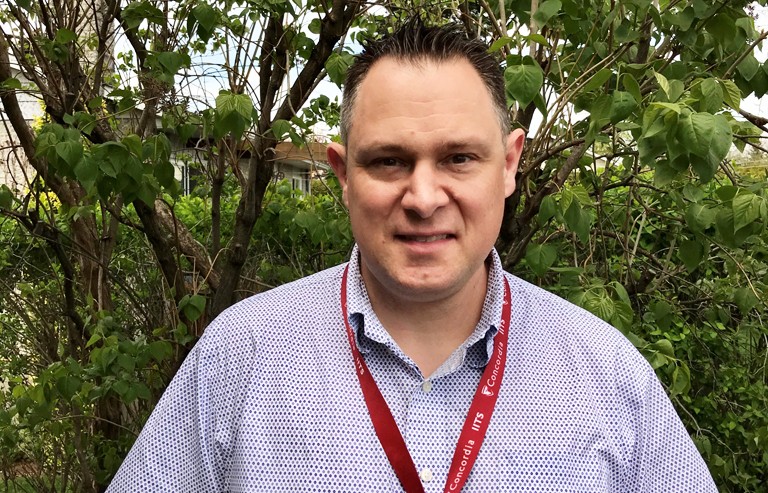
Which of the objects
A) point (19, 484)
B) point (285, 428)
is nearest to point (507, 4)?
point (285, 428)

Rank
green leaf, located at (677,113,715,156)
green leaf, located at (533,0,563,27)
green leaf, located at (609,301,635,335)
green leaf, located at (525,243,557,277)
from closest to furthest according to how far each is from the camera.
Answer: green leaf, located at (677,113,715,156)
green leaf, located at (533,0,563,27)
green leaf, located at (609,301,635,335)
green leaf, located at (525,243,557,277)

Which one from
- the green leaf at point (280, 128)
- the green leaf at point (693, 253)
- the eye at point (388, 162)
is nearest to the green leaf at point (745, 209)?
the green leaf at point (693, 253)

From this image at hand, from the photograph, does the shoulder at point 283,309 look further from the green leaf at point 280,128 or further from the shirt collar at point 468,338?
the green leaf at point 280,128

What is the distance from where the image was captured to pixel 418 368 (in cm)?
168

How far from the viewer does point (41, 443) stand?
4.55 m

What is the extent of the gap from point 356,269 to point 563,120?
1.48 m

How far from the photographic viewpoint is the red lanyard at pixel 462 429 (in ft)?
5.08

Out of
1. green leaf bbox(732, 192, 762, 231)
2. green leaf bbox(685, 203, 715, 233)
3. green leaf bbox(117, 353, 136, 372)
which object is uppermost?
green leaf bbox(732, 192, 762, 231)

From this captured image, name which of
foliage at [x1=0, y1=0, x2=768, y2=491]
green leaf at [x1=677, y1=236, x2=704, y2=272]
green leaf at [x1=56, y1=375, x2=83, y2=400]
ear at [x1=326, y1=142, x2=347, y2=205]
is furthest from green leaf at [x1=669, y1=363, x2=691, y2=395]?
green leaf at [x1=56, y1=375, x2=83, y2=400]

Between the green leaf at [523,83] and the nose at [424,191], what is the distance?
2.13ft

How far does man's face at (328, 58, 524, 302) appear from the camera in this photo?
1.61 metres

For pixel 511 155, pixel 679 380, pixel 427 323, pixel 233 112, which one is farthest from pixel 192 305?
pixel 679 380

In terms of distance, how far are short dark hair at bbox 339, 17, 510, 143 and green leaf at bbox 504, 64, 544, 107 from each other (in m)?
0.35

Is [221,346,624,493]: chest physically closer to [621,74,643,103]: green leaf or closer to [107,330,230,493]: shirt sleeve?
[107,330,230,493]: shirt sleeve
